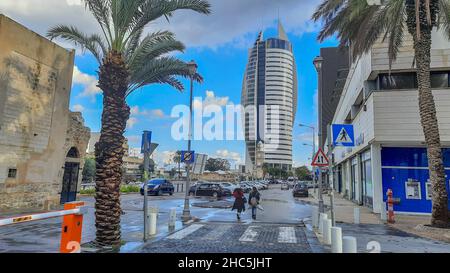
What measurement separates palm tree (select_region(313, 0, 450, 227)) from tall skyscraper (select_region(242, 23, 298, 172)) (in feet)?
265

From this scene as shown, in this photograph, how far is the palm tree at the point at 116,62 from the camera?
866 centimetres

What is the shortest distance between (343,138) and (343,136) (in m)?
0.08

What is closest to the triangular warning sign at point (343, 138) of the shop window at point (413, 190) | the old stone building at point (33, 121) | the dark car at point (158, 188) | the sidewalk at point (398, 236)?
the sidewalk at point (398, 236)

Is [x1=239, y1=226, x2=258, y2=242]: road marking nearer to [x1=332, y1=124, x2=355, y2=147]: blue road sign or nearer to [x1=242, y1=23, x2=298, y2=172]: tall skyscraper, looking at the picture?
[x1=332, y1=124, x2=355, y2=147]: blue road sign

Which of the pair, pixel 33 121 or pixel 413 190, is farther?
pixel 413 190

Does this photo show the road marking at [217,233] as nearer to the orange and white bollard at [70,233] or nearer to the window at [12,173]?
the orange and white bollard at [70,233]

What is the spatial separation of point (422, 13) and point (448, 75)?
666cm

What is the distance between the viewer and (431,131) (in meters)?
13.3

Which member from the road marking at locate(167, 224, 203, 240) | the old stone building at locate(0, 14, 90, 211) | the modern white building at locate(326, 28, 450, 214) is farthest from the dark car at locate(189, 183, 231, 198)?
the road marking at locate(167, 224, 203, 240)

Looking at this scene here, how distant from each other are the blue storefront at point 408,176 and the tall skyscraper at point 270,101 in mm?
77112

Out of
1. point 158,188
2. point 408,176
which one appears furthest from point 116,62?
point 158,188

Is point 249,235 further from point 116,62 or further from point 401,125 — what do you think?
point 401,125
